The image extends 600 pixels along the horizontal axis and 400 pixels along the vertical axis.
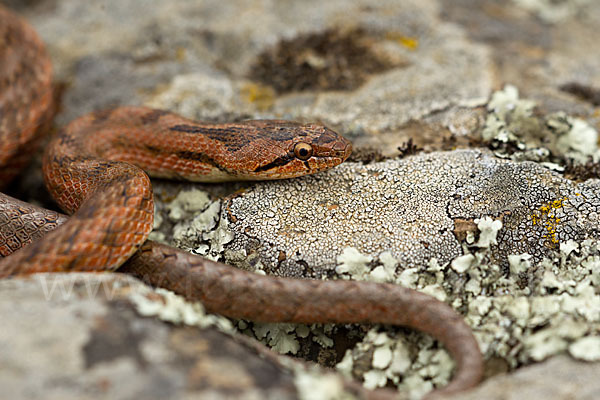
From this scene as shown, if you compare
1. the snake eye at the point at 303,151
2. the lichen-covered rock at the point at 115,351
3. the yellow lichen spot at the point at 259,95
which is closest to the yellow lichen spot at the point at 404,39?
the yellow lichen spot at the point at 259,95

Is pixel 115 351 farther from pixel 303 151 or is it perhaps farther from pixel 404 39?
pixel 404 39

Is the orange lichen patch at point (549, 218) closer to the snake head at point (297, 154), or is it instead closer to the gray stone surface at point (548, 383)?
the gray stone surface at point (548, 383)

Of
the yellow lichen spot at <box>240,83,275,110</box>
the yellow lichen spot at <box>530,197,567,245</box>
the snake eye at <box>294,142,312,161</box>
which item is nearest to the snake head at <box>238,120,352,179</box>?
the snake eye at <box>294,142,312,161</box>

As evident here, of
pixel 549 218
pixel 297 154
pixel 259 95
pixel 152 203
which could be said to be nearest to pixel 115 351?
pixel 152 203

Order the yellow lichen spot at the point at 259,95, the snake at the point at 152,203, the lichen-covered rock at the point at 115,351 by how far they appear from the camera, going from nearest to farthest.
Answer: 1. the lichen-covered rock at the point at 115,351
2. the snake at the point at 152,203
3. the yellow lichen spot at the point at 259,95

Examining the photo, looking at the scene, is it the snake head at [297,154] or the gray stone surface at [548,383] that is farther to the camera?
the snake head at [297,154]

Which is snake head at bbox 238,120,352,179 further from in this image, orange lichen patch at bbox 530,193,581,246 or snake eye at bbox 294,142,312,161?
orange lichen patch at bbox 530,193,581,246

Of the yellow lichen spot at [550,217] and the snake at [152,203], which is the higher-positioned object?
the snake at [152,203]

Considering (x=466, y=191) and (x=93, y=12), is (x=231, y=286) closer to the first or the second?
(x=466, y=191)
